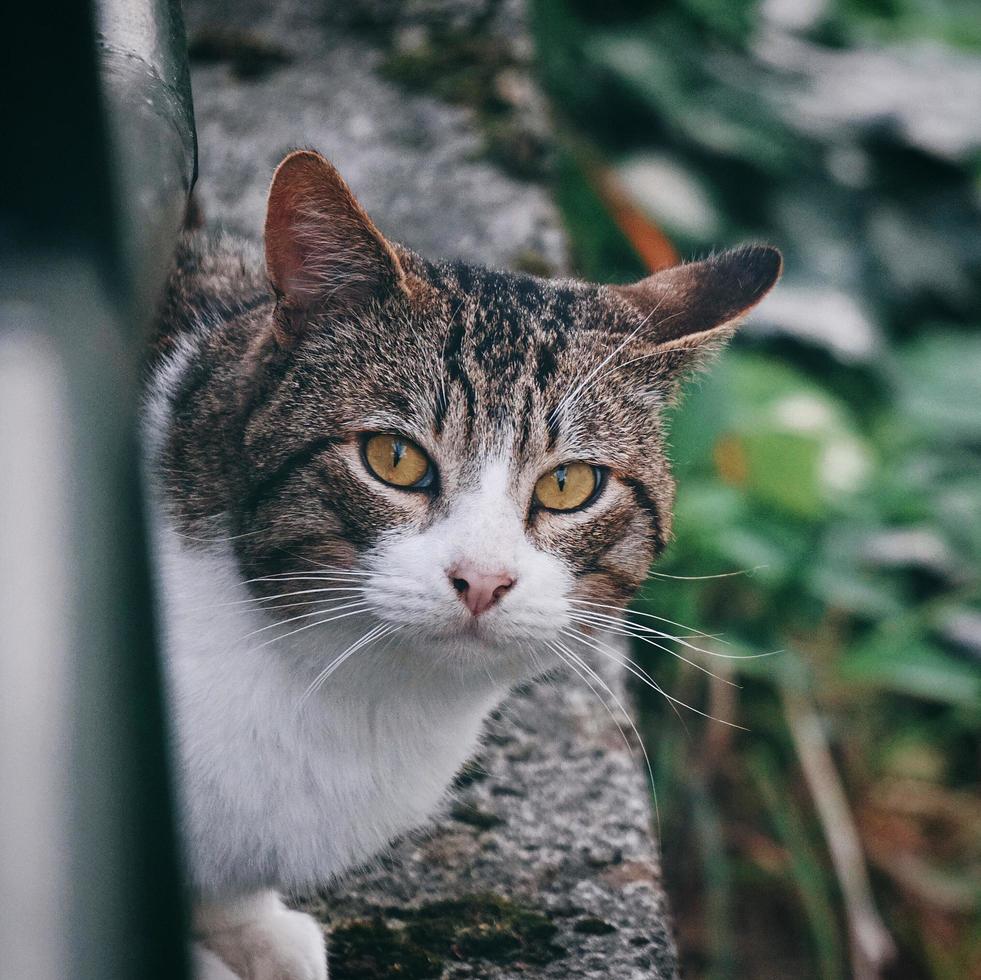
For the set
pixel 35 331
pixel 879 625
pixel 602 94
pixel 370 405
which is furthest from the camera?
pixel 602 94

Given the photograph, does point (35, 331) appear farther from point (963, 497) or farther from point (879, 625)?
point (963, 497)

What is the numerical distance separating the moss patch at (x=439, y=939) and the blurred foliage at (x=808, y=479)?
651 millimetres

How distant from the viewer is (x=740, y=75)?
7.64 feet

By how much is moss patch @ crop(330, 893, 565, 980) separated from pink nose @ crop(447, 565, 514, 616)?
1.02 feet

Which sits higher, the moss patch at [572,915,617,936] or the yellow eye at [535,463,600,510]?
the yellow eye at [535,463,600,510]

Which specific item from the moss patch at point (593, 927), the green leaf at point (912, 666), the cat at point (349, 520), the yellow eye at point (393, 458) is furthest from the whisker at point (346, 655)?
the green leaf at point (912, 666)

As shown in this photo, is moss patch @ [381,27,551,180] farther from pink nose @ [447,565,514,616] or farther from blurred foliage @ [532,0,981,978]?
pink nose @ [447,565,514,616]

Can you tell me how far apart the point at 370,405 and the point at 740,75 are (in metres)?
1.96

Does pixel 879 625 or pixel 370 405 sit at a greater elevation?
pixel 370 405

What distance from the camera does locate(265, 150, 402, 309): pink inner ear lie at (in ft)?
2.21

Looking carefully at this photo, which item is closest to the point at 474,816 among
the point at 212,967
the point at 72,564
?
the point at 212,967

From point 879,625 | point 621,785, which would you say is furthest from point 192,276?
point 879,625

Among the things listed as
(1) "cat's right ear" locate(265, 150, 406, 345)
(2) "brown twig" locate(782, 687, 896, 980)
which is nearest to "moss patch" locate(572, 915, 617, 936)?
(1) "cat's right ear" locate(265, 150, 406, 345)

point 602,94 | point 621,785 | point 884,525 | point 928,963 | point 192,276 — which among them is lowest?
point 928,963
